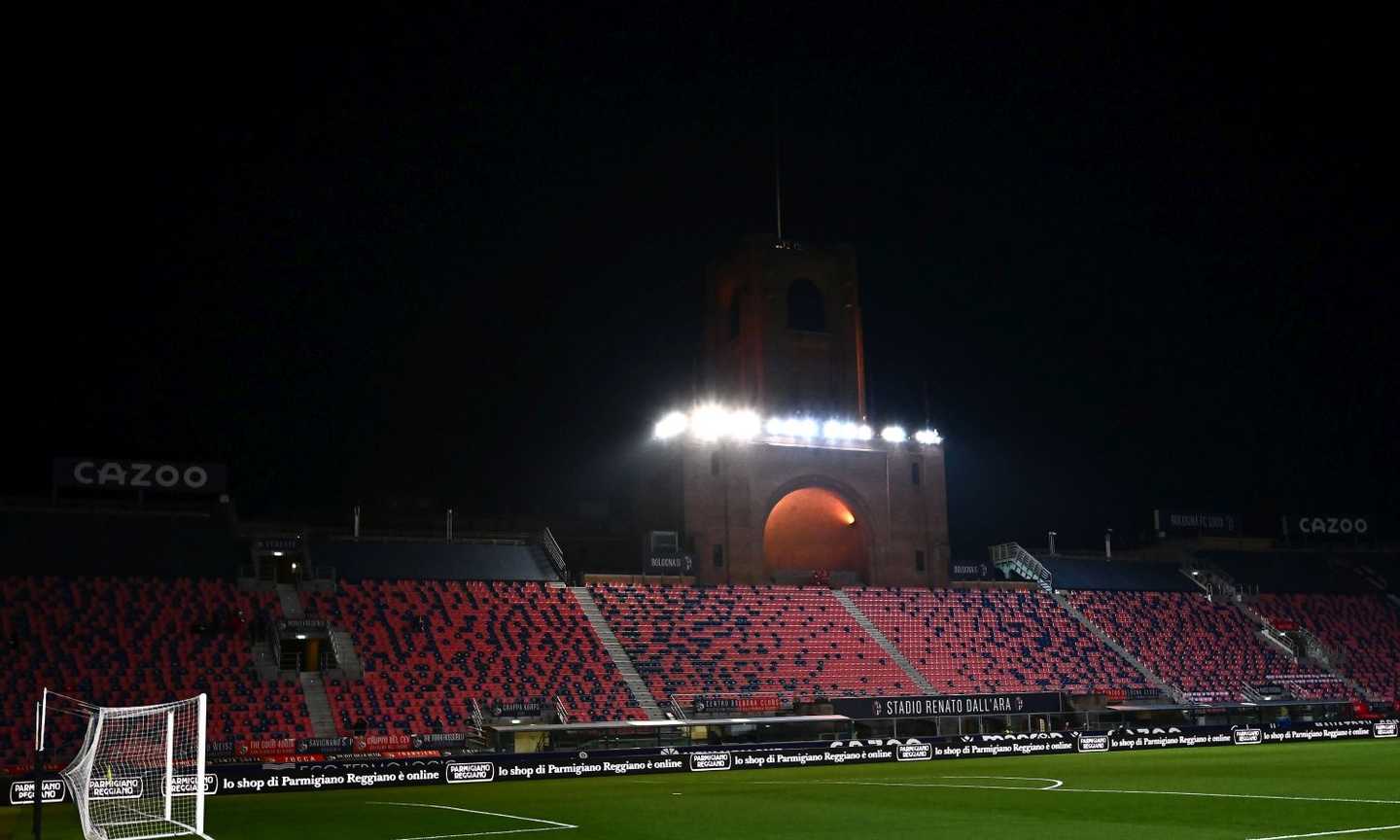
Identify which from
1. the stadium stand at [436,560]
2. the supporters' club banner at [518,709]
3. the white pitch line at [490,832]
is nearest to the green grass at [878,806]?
the white pitch line at [490,832]

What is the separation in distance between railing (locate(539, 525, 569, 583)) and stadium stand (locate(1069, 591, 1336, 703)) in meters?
29.5

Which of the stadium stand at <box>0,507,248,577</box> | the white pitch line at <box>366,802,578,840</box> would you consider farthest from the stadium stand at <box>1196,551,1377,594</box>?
the white pitch line at <box>366,802,578,840</box>

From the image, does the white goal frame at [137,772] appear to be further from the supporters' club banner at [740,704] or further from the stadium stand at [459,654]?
the supporters' club banner at [740,704]

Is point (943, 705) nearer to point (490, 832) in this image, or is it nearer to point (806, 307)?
point (806, 307)

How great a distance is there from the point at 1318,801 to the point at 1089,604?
4979 centimetres

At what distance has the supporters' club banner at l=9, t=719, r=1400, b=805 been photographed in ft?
128

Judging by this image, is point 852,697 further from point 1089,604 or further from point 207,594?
point 207,594

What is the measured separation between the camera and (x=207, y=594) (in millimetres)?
55844

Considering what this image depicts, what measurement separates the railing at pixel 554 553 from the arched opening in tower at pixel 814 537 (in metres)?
13.1

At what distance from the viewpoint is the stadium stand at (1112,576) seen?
252ft

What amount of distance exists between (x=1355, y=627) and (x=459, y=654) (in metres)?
53.1

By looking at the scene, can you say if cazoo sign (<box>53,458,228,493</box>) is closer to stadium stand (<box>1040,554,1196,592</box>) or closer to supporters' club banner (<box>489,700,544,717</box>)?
supporters' club banner (<box>489,700,544,717</box>)

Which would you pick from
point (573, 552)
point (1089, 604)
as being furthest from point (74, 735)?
point (1089, 604)

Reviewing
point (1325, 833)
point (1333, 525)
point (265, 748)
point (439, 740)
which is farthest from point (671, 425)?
point (1325, 833)
